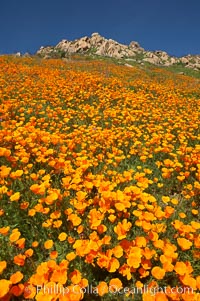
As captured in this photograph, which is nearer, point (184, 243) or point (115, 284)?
point (115, 284)

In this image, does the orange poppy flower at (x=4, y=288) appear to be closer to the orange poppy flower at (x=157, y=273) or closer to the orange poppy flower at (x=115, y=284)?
the orange poppy flower at (x=115, y=284)

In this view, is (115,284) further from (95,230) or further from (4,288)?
(4,288)

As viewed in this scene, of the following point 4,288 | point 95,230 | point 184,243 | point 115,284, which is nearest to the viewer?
point 4,288

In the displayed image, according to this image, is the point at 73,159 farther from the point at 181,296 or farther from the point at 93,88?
the point at 93,88

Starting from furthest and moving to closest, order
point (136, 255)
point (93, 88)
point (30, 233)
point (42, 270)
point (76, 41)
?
point (76, 41)
point (93, 88)
point (30, 233)
point (136, 255)
point (42, 270)

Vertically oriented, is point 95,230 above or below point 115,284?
above

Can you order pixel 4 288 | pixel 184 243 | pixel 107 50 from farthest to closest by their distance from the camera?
1. pixel 107 50
2. pixel 184 243
3. pixel 4 288

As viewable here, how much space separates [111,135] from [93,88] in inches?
230

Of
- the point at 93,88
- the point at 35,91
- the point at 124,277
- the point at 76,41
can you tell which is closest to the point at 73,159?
the point at 124,277

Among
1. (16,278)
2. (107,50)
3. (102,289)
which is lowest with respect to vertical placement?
(102,289)

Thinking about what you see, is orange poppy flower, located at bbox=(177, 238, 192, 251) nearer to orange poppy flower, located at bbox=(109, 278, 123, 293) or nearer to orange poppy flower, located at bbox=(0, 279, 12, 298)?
orange poppy flower, located at bbox=(109, 278, 123, 293)

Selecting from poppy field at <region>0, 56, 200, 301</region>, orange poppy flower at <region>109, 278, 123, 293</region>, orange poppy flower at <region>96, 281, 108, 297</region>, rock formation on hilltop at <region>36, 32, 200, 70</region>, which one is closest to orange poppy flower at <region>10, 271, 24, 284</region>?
poppy field at <region>0, 56, 200, 301</region>

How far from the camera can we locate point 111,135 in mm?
6332

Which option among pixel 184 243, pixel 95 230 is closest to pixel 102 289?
pixel 95 230
